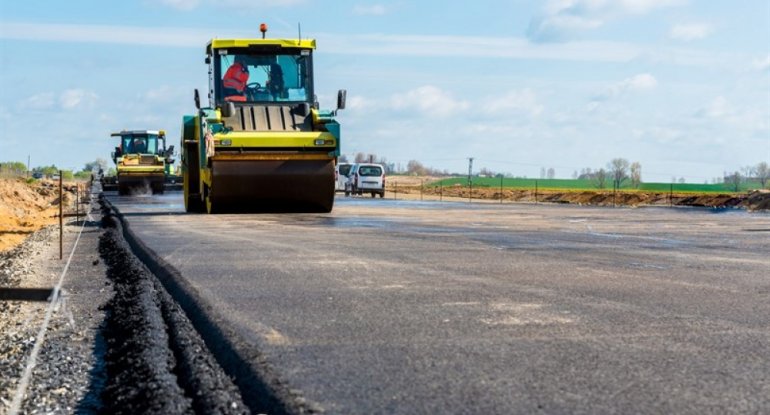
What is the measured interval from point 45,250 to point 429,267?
30.3ft

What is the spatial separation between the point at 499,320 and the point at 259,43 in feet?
58.2

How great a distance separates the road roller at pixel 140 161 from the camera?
167 feet

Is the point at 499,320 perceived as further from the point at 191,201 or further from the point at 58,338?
the point at 191,201

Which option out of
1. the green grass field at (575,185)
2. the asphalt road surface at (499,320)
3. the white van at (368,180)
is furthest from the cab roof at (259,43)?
the green grass field at (575,185)

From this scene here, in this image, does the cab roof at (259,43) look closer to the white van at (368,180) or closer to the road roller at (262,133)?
the road roller at (262,133)

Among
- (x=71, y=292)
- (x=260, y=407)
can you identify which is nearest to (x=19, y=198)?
(x=71, y=292)

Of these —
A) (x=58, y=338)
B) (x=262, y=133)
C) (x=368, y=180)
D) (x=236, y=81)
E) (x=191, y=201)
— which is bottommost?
(x=58, y=338)

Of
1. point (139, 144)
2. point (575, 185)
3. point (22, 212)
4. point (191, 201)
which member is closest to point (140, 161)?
point (139, 144)

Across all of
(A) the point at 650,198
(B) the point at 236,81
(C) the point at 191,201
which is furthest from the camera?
(A) the point at 650,198

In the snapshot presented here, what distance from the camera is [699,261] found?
12.6 metres

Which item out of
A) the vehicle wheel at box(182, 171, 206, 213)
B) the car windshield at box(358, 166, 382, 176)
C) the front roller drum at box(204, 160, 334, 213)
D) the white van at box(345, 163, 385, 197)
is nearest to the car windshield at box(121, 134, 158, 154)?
the white van at box(345, 163, 385, 197)

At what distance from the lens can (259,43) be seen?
24.2m

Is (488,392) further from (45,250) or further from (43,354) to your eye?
(45,250)

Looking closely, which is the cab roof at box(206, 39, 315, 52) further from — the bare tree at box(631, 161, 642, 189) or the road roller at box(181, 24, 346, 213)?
the bare tree at box(631, 161, 642, 189)
